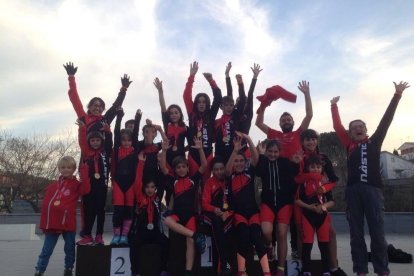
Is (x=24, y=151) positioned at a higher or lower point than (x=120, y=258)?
higher

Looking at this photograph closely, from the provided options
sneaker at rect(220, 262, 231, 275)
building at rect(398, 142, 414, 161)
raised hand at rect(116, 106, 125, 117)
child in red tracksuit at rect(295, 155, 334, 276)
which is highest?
building at rect(398, 142, 414, 161)

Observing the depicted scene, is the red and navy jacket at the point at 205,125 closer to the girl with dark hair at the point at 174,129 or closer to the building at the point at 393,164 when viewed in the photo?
the girl with dark hair at the point at 174,129

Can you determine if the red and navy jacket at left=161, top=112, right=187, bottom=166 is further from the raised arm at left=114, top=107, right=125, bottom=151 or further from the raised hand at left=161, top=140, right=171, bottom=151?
the raised arm at left=114, top=107, right=125, bottom=151

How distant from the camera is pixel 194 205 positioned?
5.21 m

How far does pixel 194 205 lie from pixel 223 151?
106 centimetres

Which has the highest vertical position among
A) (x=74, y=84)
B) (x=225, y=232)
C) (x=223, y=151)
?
(x=74, y=84)

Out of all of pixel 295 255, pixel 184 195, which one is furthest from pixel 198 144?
pixel 295 255

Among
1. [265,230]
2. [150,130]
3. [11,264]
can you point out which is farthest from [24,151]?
[265,230]

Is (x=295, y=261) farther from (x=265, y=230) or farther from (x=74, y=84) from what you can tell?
(x=74, y=84)

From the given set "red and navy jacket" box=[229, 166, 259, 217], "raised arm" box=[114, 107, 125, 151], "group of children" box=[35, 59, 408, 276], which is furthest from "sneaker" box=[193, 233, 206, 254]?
"raised arm" box=[114, 107, 125, 151]

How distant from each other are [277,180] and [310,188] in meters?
0.42

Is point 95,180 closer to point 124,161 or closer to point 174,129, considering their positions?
point 124,161

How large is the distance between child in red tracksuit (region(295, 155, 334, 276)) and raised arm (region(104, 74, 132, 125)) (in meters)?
2.89

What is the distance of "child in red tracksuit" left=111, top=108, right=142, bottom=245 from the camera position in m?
5.29
